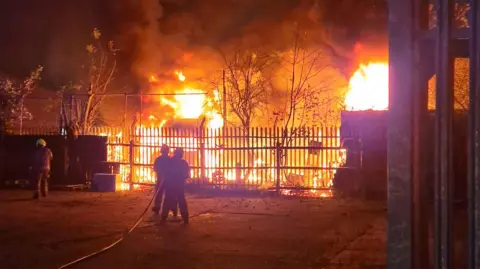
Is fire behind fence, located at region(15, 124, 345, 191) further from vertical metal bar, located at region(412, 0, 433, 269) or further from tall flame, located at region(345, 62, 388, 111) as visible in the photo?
vertical metal bar, located at region(412, 0, 433, 269)

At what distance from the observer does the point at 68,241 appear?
873 centimetres

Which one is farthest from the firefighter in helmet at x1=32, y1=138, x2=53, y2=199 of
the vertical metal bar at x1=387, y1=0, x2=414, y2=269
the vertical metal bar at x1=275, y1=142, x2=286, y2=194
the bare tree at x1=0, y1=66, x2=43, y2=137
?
the vertical metal bar at x1=387, y1=0, x2=414, y2=269

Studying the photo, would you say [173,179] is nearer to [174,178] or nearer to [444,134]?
[174,178]

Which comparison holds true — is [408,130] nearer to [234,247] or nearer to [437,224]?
[437,224]

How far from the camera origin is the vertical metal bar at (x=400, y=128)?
2.79 metres

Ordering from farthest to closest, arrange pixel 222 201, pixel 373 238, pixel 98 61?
pixel 98 61, pixel 222 201, pixel 373 238

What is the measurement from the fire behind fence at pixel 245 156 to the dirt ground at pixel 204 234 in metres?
1.43

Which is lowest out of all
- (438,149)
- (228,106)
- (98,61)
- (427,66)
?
(438,149)

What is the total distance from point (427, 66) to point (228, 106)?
68.8 ft

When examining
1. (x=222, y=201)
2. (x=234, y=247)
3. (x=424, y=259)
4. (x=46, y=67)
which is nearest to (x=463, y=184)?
(x=234, y=247)

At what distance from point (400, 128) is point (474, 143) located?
377 mm

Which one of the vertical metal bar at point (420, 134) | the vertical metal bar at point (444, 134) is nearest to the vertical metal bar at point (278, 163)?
the vertical metal bar at point (420, 134)

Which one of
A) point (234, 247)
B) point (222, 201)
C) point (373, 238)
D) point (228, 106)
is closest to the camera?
point (234, 247)

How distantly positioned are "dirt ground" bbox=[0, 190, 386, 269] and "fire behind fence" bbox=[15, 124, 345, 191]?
1.43 metres
